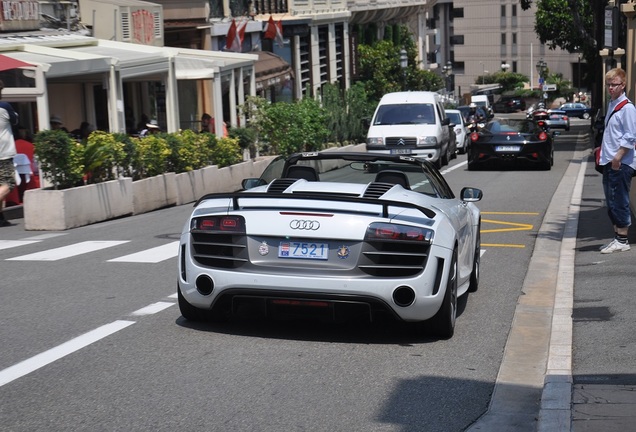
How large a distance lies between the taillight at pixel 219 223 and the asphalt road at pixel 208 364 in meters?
0.79

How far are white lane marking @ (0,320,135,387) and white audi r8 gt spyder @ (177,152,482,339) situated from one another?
1.96 feet

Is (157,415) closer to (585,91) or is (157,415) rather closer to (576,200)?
(576,200)

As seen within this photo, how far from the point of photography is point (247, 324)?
28.4 feet

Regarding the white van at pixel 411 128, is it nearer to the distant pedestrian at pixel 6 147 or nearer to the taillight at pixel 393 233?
the distant pedestrian at pixel 6 147

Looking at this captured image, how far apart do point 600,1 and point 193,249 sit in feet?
122

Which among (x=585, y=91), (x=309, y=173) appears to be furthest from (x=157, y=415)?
(x=585, y=91)

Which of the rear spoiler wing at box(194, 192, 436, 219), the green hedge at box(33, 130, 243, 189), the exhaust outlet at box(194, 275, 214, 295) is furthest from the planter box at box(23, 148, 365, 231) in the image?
the exhaust outlet at box(194, 275, 214, 295)

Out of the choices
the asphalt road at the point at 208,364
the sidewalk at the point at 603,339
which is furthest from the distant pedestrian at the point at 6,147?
the sidewalk at the point at 603,339

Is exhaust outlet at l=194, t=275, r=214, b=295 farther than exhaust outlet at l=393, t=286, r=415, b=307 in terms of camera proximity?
Yes

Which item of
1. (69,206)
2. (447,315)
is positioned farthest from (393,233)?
(69,206)

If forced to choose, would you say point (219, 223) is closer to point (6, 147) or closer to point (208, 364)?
point (208, 364)

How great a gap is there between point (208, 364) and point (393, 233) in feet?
5.05

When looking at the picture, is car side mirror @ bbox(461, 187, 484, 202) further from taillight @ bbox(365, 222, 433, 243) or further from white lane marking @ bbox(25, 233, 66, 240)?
white lane marking @ bbox(25, 233, 66, 240)

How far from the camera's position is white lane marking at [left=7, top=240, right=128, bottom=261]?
41.2 feet
